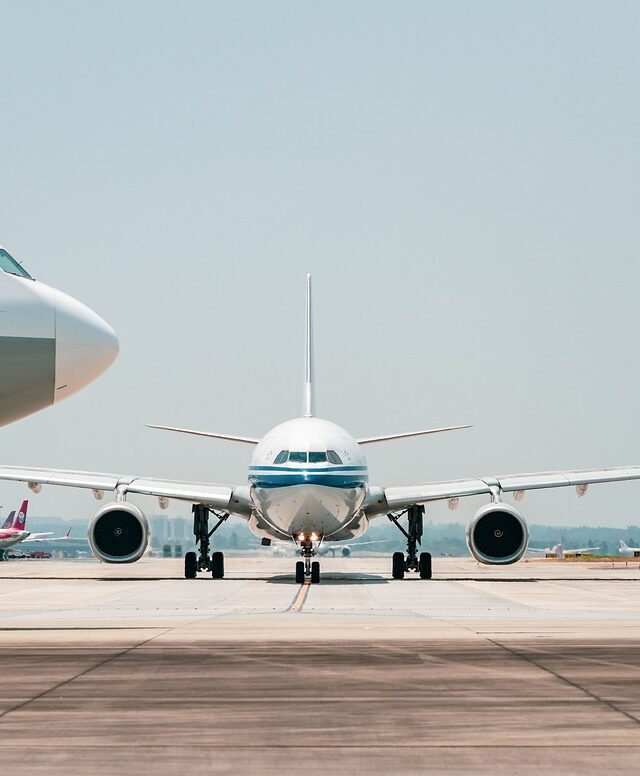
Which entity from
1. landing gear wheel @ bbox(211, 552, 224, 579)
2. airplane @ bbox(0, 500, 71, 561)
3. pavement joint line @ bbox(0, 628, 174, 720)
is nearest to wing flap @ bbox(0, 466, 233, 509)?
landing gear wheel @ bbox(211, 552, 224, 579)

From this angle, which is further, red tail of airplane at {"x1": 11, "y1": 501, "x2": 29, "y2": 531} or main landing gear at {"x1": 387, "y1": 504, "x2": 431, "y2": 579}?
red tail of airplane at {"x1": 11, "y1": 501, "x2": 29, "y2": 531}

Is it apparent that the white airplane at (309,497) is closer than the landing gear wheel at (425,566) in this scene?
Yes

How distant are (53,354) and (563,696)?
23.7ft

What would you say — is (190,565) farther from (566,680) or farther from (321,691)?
(321,691)

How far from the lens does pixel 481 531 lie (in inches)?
1272

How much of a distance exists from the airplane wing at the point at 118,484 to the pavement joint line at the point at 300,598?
14.1 ft

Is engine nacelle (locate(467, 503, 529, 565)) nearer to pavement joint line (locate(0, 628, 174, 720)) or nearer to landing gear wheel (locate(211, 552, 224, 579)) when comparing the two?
landing gear wheel (locate(211, 552, 224, 579))

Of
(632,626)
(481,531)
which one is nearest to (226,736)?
(632,626)

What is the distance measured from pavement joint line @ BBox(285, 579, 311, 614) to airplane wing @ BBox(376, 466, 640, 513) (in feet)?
14.4

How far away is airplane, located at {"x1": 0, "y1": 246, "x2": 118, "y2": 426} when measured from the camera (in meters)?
13.9

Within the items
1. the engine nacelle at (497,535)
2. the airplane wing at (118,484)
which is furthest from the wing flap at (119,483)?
the engine nacelle at (497,535)

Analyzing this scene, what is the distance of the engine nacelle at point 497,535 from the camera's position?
105 feet

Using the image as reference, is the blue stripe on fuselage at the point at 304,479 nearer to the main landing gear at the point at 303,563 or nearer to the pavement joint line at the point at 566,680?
the main landing gear at the point at 303,563

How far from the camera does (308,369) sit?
41.5 m
